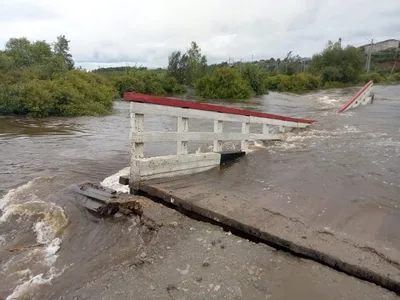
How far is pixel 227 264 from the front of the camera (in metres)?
2.77

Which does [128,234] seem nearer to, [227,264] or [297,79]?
[227,264]

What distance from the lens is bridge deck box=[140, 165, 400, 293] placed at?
8.83 feet

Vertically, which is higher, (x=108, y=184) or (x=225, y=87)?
(x=225, y=87)

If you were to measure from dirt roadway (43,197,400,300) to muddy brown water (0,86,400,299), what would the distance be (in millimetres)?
272

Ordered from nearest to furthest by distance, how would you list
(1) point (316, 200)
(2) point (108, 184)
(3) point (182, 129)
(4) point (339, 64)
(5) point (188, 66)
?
(1) point (316, 200) → (3) point (182, 129) → (2) point (108, 184) → (5) point (188, 66) → (4) point (339, 64)

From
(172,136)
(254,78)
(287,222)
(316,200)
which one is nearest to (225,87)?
(254,78)

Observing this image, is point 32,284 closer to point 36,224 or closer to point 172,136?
point 36,224

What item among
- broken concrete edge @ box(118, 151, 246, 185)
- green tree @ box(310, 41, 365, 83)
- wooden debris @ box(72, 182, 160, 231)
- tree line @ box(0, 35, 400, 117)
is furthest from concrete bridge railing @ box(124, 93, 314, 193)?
green tree @ box(310, 41, 365, 83)

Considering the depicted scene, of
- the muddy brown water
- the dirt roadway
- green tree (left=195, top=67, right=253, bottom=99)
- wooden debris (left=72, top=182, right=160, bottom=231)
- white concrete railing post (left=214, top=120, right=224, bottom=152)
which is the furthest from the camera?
green tree (left=195, top=67, right=253, bottom=99)

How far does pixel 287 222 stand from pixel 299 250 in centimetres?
49

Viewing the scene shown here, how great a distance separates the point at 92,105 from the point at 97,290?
14.8m

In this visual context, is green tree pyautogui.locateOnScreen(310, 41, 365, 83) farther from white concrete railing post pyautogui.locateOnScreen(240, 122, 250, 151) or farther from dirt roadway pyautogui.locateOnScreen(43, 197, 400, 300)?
dirt roadway pyautogui.locateOnScreen(43, 197, 400, 300)

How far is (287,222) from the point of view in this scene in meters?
3.38

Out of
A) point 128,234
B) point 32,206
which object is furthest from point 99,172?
point 128,234
